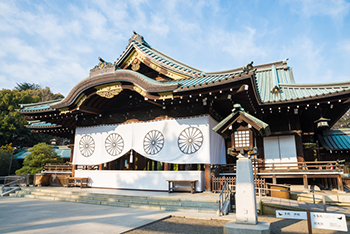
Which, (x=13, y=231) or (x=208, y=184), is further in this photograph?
(x=208, y=184)

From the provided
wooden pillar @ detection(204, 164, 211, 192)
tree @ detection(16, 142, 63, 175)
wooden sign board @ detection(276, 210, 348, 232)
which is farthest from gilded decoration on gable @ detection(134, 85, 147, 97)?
tree @ detection(16, 142, 63, 175)

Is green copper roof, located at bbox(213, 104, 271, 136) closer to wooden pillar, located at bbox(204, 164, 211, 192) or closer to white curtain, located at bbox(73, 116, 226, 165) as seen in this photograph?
white curtain, located at bbox(73, 116, 226, 165)

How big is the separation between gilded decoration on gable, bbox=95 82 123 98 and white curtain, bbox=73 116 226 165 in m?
1.72

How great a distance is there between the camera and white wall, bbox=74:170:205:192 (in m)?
9.16

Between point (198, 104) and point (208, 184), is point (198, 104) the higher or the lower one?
the higher one

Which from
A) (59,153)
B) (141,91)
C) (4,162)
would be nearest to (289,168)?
(141,91)

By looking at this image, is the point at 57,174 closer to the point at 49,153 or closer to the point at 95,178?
the point at 95,178

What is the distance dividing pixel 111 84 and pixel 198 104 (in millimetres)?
4351

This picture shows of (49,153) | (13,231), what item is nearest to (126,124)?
(13,231)

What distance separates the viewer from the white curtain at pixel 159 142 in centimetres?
934

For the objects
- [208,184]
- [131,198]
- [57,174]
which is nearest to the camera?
[131,198]

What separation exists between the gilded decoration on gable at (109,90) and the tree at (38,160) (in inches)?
385

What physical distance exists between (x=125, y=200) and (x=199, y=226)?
12.4ft

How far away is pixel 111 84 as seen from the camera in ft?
34.4
